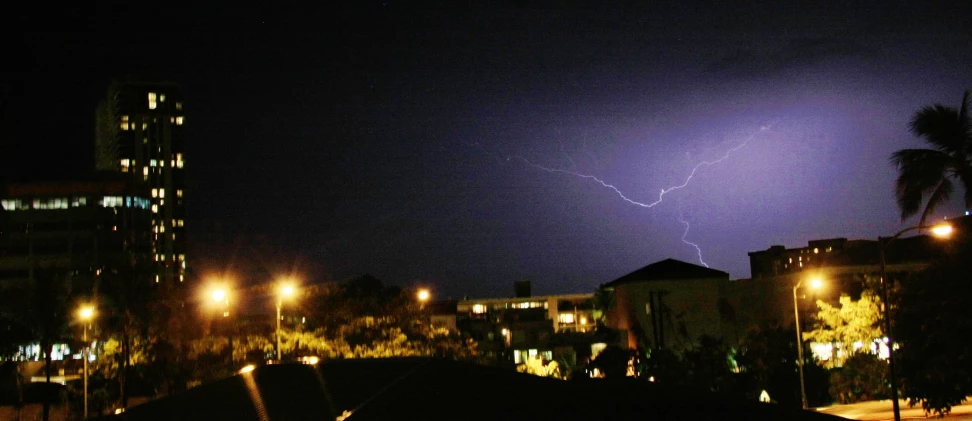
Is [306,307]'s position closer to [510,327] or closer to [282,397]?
[282,397]

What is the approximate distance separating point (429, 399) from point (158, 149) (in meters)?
155

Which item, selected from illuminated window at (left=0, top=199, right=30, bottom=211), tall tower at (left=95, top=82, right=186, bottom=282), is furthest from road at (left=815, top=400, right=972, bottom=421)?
tall tower at (left=95, top=82, right=186, bottom=282)

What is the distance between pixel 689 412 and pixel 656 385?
77.0 inches

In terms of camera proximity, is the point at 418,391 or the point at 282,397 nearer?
the point at 418,391

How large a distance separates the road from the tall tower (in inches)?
5198

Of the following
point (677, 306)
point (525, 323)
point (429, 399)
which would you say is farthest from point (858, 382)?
point (525, 323)

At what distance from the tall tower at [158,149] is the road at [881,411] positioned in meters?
132

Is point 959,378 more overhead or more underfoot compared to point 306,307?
more underfoot

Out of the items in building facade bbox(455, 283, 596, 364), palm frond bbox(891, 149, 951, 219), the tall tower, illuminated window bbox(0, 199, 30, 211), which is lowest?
building facade bbox(455, 283, 596, 364)

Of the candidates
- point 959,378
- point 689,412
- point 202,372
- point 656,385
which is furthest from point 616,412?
point 202,372

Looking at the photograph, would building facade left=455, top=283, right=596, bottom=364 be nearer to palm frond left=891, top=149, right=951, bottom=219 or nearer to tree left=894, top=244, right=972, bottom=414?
palm frond left=891, top=149, right=951, bottom=219

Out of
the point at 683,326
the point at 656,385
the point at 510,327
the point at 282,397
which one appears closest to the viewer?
the point at 656,385

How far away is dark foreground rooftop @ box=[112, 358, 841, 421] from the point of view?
9312 mm

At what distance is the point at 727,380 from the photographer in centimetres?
3525
